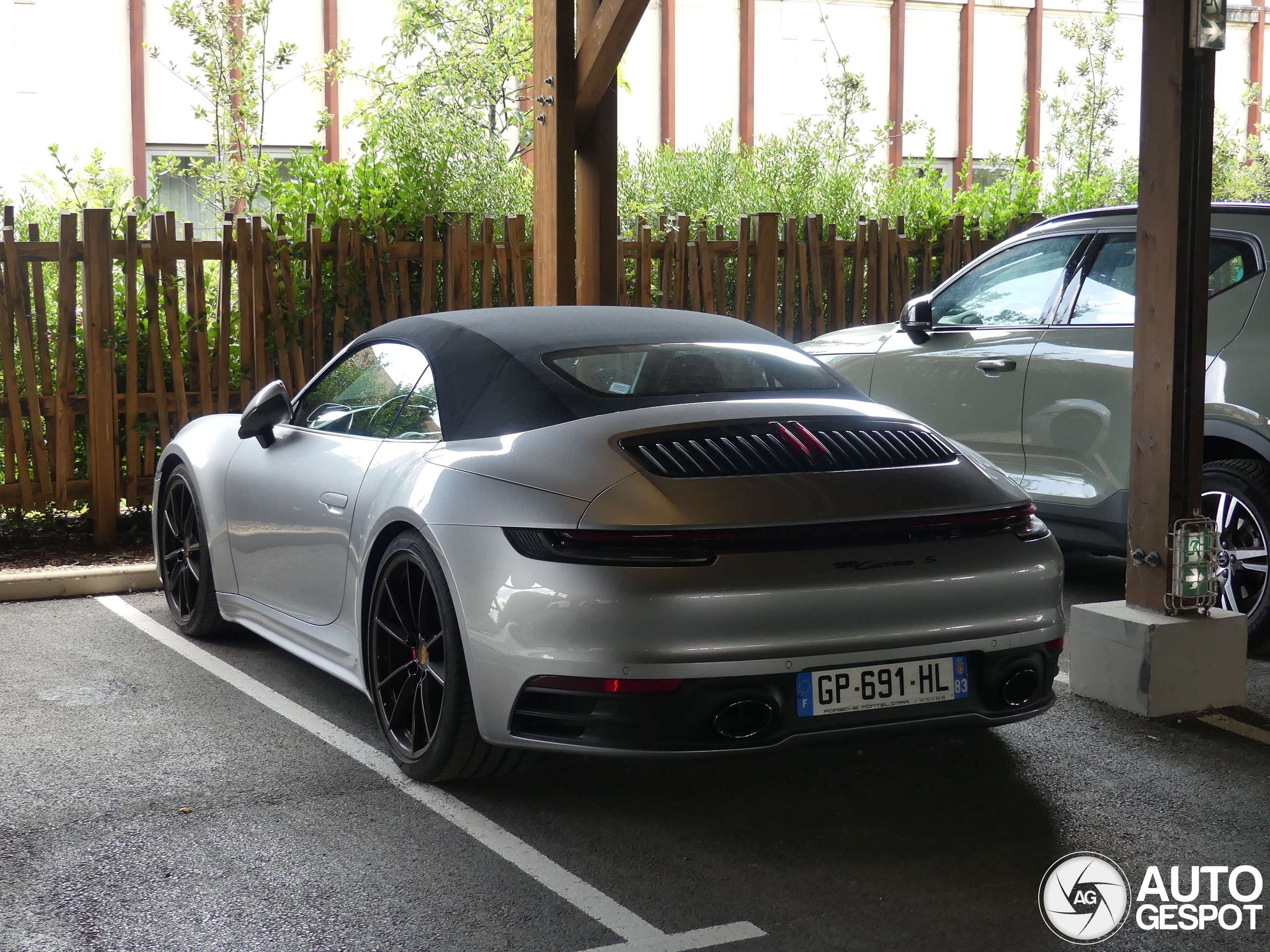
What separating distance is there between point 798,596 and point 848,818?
761 millimetres

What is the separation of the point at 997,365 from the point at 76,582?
472 cm

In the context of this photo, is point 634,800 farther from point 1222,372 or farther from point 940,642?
point 1222,372

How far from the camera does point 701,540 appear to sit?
337 cm

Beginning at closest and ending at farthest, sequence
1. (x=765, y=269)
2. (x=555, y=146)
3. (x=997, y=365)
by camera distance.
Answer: (x=997, y=365) < (x=555, y=146) < (x=765, y=269)

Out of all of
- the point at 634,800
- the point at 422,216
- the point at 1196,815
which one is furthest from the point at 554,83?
the point at 1196,815

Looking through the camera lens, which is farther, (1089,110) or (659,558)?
(1089,110)

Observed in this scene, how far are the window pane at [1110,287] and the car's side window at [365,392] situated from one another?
322cm

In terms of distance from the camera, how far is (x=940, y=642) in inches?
138

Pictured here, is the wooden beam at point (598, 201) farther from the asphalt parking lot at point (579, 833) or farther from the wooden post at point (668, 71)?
the wooden post at point (668, 71)

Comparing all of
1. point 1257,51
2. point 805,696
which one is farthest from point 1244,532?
point 1257,51

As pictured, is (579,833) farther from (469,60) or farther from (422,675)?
(469,60)

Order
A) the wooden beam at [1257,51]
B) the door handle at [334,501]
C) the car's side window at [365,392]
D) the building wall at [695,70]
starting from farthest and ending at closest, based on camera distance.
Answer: the wooden beam at [1257,51] → the building wall at [695,70] → the car's side window at [365,392] → the door handle at [334,501]

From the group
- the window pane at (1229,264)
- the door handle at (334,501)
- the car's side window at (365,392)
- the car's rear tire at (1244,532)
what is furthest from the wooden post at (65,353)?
the car's rear tire at (1244,532)

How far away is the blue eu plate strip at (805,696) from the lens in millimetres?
3404
